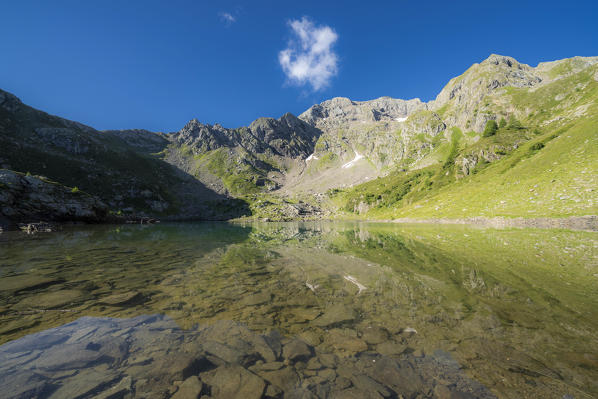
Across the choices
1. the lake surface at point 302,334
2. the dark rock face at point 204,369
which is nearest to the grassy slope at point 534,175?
the lake surface at point 302,334

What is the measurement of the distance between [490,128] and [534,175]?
12060cm

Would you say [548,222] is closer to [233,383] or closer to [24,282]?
[233,383]

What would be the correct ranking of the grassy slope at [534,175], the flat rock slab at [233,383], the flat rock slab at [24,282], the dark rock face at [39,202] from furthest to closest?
the dark rock face at [39,202] → the grassy slope at [534,175] → the flat rock slab at [24,282] → the flat rock slab at [233,383]

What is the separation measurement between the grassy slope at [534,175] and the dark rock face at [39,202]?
418 feet

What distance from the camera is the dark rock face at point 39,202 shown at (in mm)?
59263

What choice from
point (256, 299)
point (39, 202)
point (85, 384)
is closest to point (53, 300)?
point (85, 384)

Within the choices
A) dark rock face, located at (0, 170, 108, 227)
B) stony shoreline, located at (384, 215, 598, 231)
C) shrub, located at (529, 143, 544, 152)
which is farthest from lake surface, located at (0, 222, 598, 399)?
shrub, located at (529, 143, 544, 152)

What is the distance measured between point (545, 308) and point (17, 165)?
20413 centimetres

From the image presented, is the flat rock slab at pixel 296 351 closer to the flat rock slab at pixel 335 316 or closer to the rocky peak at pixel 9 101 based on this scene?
the flat rock slab at pixel 335 316

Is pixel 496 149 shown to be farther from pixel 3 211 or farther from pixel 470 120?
pixel 3 211

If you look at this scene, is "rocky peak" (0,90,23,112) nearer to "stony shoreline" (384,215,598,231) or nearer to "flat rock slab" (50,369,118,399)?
"flat rock slab" (50,369,118,399)

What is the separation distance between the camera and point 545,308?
919 cm

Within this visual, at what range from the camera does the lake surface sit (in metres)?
5.04

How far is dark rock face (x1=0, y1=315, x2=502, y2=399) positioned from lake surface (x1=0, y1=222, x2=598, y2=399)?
0.04m
